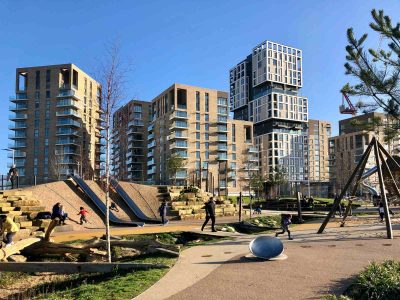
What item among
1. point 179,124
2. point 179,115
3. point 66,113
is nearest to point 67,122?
point 66,113

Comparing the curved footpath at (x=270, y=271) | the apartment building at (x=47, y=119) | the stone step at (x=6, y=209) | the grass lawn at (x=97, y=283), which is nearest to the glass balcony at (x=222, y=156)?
the apartment building at (x=47, y=119)

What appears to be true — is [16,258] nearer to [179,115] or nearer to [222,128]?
[179,115]

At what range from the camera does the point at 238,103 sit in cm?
16762

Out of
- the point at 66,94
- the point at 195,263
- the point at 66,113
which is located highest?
the point at 66,94

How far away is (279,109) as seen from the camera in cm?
14125

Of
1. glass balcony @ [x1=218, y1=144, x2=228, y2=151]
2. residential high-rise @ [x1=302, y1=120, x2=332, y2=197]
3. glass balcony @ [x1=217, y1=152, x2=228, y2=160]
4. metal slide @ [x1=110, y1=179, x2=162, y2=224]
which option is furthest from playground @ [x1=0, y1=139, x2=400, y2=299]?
residential high-rise @ [x1=302, y1=120, x2=332, y2=197]

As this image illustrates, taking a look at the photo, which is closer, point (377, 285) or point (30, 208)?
point (377, 285)

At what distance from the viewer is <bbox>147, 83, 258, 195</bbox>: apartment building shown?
105m

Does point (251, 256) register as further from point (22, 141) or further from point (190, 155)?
point (22, 141)

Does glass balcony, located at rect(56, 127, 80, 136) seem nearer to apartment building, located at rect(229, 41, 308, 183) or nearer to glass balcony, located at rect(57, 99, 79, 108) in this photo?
glass balcony, located at rect(57, 99, 79, 108)

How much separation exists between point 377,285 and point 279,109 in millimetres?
137151

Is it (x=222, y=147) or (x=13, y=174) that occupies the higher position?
(x=222, y=147)

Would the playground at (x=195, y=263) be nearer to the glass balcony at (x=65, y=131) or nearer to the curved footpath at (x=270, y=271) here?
the curved footpath at (x=270, y=271)

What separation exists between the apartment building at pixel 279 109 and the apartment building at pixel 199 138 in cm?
2430
